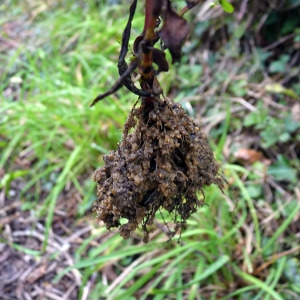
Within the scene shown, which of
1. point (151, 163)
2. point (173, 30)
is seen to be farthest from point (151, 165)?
point (173, 30)

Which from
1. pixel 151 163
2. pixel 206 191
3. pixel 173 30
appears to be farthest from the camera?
pixel 206 191

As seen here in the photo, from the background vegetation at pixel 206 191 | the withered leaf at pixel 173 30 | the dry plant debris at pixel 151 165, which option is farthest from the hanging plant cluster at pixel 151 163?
the background vegetation at pixel 206 191

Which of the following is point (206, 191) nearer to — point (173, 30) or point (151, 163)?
point (151, 163)

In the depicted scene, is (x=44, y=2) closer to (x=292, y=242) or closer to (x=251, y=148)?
(x=251, y=148)

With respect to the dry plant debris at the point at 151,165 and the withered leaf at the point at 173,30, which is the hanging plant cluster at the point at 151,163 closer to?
the dry plant debris at the point at 151,165

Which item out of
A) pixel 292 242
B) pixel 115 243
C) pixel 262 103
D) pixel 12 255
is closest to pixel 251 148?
pixel 262 103

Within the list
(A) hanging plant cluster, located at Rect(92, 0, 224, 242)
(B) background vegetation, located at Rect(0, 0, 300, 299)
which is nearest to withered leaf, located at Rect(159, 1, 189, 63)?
(A) hanging plant cluster, located at Rect(92, 0, 224, 242)

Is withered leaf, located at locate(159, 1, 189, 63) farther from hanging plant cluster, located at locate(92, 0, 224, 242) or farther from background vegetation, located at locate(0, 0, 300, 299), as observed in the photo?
background vegetation, located at locate(0, 0, 300, 299)
